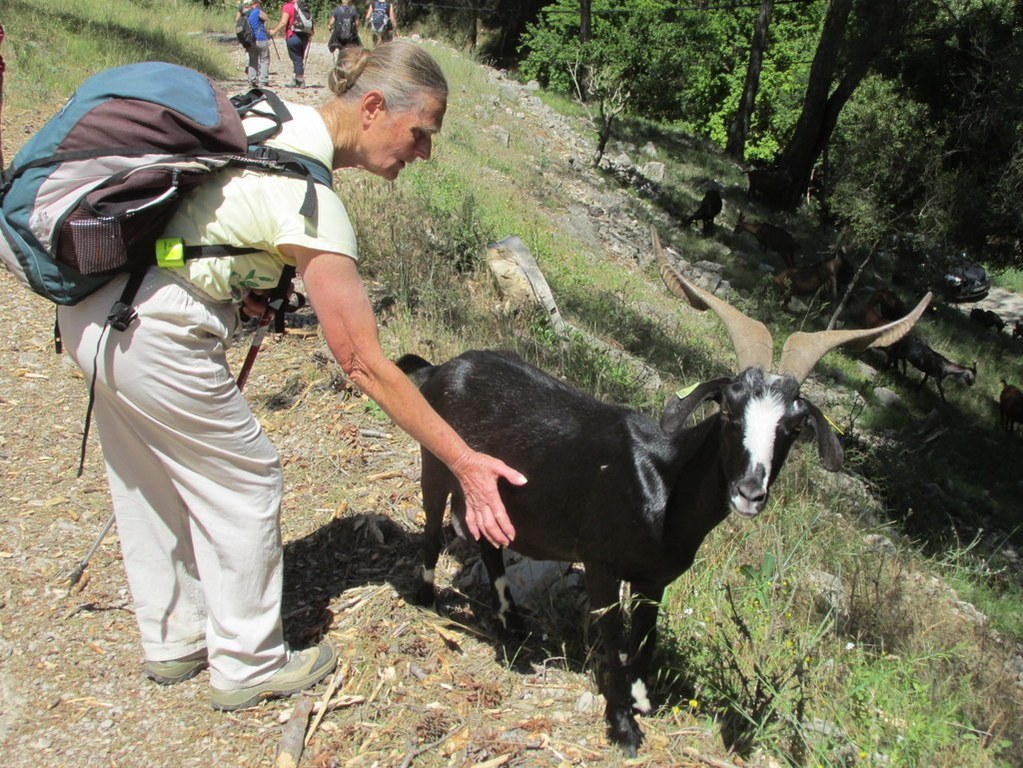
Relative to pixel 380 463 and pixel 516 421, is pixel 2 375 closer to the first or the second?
pixel 380 463

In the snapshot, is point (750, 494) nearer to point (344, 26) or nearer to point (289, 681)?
point (289, 681)

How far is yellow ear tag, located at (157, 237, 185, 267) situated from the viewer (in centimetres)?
298

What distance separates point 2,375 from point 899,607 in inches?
234

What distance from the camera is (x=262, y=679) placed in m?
3.60

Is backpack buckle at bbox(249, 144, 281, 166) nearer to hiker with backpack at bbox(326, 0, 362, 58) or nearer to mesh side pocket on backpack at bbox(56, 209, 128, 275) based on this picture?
mesh side pocket on backpack at bbox(56, 209, 128, 275)

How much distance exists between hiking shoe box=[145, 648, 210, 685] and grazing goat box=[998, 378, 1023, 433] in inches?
596

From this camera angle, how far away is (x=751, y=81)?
94.3ft

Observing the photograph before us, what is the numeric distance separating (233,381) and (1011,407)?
50.4ft

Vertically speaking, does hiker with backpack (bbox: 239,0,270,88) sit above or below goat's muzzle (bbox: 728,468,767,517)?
below

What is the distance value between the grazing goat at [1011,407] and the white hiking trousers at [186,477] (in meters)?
15.0

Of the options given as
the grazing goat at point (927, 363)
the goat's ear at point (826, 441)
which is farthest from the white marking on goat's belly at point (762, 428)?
the grazing goat at point (927, 363)

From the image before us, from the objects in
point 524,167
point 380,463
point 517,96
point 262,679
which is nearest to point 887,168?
point 524,167

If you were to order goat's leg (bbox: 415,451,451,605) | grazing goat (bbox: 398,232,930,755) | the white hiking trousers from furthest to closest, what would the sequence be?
goat's leg (bbox: 415,451,451,605) < grazing goat (bbox: 398,232,930,755) < the white hiking trousers

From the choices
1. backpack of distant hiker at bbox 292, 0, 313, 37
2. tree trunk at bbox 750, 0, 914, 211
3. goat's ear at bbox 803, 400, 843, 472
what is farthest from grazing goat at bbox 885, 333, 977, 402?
goat's ear at bbox 803, 400, 843, 472
